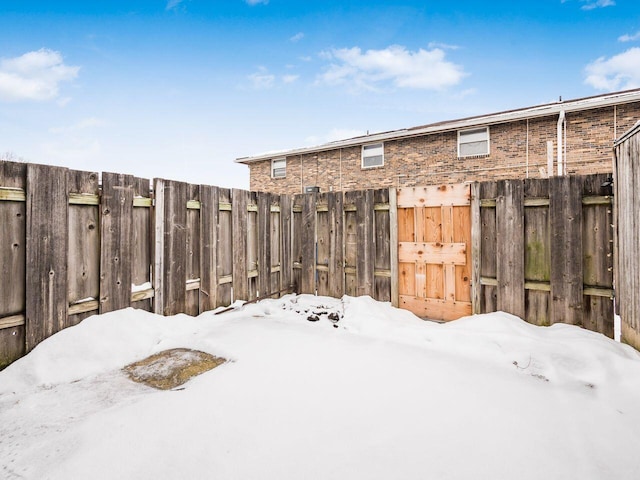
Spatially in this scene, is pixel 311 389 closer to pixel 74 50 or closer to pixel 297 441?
pixel 297 441

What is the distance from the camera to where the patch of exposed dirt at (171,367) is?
2771mm

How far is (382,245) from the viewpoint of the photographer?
5527 millimetres

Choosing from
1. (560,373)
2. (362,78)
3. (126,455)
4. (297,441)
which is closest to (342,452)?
(297,441)

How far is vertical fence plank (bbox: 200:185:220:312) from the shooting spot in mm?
4766

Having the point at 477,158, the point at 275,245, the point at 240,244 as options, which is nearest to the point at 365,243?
the point at 275,245

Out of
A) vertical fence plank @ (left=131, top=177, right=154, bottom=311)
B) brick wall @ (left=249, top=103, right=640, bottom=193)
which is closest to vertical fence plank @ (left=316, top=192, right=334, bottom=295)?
vertical fence plank @ (left=131, top=177, right=154, bottom=311)

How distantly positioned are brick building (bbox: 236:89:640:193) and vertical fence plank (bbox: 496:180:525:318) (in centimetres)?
861

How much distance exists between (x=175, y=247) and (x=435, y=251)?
13.3 ft

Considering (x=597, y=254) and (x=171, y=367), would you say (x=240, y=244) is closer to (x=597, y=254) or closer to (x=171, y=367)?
(x=171, y=367)

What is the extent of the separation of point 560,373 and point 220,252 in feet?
15.2

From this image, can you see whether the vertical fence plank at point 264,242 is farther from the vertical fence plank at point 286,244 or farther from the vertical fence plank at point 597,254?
the vertical fence plank at point 597,254

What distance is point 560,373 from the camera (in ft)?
9.68

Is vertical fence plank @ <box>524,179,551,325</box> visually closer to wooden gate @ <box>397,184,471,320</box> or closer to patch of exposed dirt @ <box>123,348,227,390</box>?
wooden gate @ <box>397,184,471,320</box>

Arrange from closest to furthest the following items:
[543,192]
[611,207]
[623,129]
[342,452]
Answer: [342,452] < [611,207] < [543,192] < [623,129]
